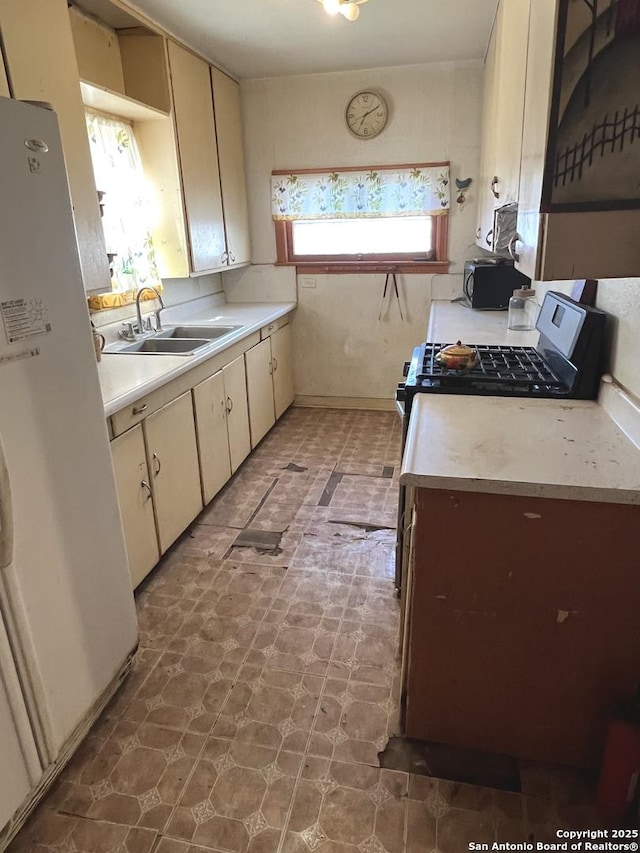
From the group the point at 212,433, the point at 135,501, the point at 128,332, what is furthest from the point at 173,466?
the point at 128,332

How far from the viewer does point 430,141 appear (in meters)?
3.80

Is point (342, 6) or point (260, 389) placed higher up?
point (342, 6)

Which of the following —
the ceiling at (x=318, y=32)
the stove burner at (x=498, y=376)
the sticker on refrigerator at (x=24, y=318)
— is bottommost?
the stove burner at (x=498, y=376)

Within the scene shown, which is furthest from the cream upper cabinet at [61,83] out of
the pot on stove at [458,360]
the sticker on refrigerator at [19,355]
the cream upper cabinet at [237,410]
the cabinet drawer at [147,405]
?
the pot on stove at [458,360]

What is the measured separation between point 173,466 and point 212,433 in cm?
45

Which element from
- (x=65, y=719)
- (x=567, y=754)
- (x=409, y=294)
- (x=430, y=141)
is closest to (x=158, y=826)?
(x=65, y=719)

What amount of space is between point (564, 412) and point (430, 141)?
2904 mm

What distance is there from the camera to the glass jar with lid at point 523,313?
9.71ft

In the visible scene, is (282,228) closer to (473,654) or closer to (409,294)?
(409,294)

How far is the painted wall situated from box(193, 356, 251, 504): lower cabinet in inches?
49.6

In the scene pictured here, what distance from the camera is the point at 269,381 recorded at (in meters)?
3.87

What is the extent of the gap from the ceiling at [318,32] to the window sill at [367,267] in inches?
50.5

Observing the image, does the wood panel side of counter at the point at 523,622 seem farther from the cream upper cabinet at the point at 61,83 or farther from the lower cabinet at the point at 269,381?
the lower cabinet at the point at 269,381

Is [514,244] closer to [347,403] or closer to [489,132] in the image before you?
[489,132]
